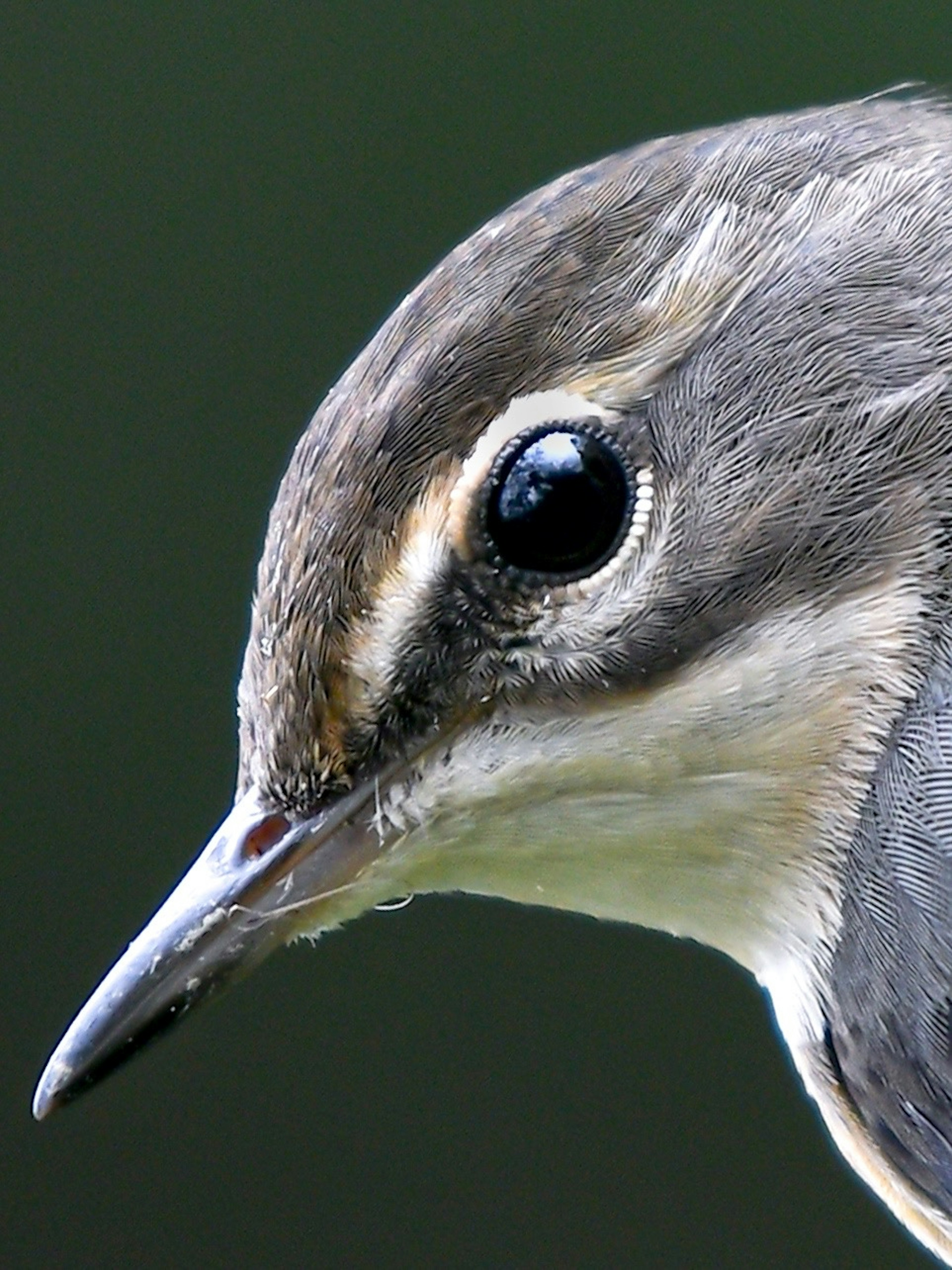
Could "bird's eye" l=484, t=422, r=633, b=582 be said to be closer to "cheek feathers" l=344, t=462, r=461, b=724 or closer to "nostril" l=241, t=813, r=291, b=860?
"cheek feathers" l=344, t=462, r=461, b=724

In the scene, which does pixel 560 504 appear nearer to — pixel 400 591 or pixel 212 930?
pixel 400 591

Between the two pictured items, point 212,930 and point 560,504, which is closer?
point 560,504

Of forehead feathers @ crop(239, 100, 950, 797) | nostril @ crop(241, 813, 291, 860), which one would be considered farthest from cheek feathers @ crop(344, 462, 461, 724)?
nostril @ crop(241, 813, 291, 860)

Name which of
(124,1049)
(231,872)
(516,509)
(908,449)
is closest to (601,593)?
(516,509)

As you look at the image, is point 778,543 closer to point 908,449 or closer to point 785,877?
point 908,449

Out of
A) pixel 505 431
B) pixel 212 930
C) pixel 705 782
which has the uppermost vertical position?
pixel 505 431

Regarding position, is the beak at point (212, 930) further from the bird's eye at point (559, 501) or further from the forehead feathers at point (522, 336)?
the bird's eye at point (559, 501)

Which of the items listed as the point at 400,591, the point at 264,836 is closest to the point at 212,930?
the point at 264,836
